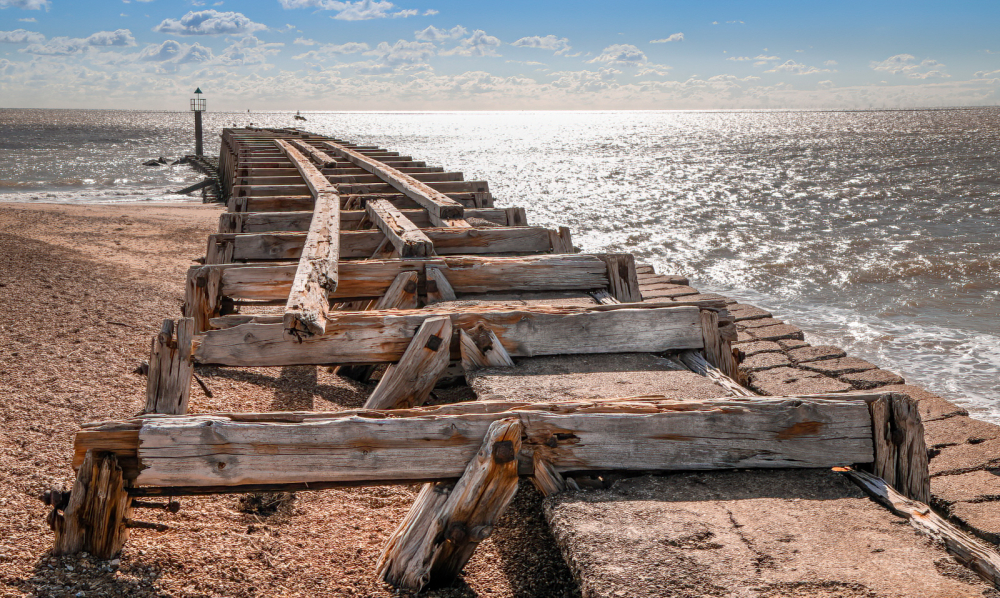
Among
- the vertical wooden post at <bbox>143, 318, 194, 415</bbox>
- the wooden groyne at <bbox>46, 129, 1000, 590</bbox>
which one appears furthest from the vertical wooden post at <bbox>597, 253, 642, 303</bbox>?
the vertical wooden post at <bbox>143, 318, 194, 415</bbox>

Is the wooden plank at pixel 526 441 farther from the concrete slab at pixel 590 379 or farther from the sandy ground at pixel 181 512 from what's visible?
the concrete slab at pixel 590 379

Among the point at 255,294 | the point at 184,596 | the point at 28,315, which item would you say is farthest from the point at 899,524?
the point at 28,315

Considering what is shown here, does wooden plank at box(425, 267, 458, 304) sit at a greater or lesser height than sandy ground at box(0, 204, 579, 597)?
greater

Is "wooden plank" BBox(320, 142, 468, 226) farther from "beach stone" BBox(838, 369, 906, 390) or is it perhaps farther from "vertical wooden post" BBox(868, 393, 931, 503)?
"vertical wooden post" BBox(868, 393, 931, 503)

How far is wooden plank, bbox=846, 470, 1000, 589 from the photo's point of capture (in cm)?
204

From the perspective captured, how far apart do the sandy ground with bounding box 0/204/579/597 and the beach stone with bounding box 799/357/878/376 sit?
11.5 ft

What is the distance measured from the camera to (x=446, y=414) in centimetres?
253

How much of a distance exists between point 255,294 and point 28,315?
3114mm

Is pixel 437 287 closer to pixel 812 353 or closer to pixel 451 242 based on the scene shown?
pixel 451 242

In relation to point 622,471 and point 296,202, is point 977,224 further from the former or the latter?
point 622,471

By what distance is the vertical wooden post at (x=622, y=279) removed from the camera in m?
4.82

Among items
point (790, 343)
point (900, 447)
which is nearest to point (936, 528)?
point (900, 447)

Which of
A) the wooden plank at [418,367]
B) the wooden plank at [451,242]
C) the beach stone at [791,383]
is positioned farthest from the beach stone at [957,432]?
the wooden plank at [418,367]

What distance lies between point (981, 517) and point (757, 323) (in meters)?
3.66
